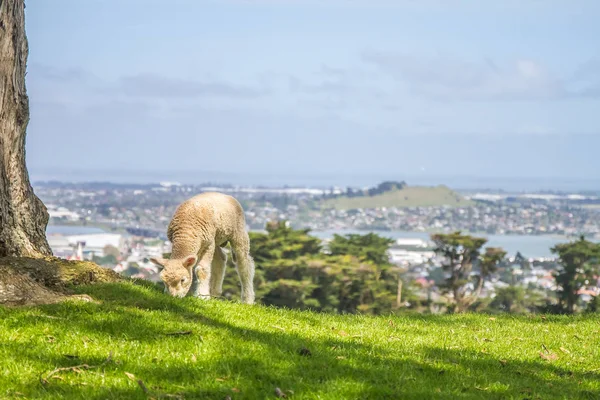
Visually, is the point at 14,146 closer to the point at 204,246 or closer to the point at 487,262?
the point at 204,246

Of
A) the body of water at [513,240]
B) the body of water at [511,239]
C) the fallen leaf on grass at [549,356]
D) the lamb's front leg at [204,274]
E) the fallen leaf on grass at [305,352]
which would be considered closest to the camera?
the fallen leaf on grass at [305,352]

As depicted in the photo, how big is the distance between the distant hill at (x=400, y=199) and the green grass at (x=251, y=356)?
154 metres

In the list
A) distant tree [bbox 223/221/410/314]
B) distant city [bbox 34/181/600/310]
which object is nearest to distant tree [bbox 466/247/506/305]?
distant tree [bbox 223/221/410/314]

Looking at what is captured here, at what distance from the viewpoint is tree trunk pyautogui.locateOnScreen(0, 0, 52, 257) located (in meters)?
10.8

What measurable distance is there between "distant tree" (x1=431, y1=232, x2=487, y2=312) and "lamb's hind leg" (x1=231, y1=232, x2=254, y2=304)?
31314mm

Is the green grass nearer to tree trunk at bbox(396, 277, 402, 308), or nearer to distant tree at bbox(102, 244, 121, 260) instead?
tree trunk at bbox(396, 277, 402, 308)

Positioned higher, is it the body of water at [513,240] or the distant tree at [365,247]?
the distant tree at [365,247]

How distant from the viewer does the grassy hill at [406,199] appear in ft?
554

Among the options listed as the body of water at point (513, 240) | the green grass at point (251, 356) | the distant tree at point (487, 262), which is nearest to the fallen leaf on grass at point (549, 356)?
the green grass at point (251, 356)

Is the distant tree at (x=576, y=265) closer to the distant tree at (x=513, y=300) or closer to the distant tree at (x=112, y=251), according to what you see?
the distant tree at (x=513, y=300)

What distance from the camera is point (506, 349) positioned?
934cm

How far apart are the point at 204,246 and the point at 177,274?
146cm

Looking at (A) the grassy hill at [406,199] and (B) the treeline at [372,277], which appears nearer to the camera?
(B) the treeline at [372,277]

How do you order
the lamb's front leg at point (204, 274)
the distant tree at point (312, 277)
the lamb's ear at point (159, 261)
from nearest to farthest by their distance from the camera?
the lamb's ear at point (159, 261) → the lamb's front leg at point (204, 274) → the distant tree at point (312, 277)
